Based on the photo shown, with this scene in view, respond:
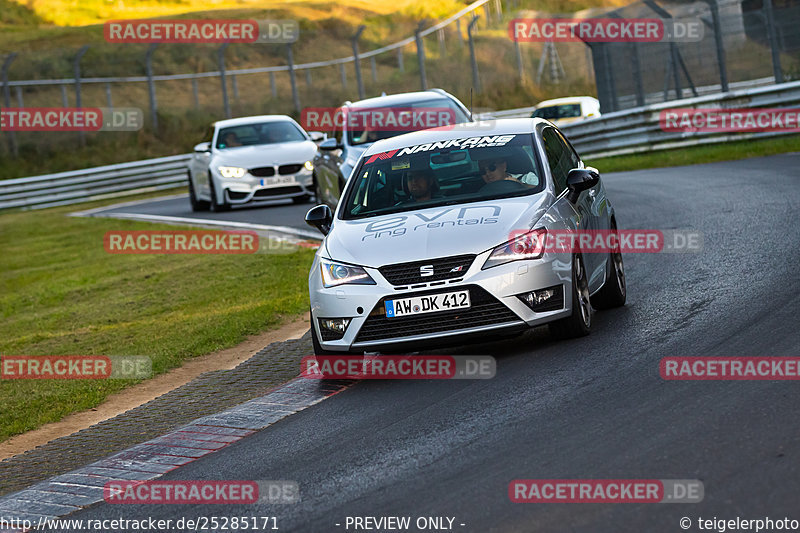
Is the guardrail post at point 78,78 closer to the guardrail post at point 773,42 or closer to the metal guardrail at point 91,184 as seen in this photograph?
the metal guardrail at point 91,184

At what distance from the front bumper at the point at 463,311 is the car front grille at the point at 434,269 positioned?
4 cm

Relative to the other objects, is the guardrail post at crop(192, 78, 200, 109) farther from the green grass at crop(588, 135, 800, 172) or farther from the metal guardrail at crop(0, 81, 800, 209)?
the green grass at crop(588, 135, 800, 172)

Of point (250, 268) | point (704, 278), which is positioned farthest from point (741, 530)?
point (250, 268)

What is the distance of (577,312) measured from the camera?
27.8ft

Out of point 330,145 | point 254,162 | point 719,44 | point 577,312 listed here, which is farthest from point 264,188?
point 577,312

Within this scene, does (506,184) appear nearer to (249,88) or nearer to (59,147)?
(59,147)

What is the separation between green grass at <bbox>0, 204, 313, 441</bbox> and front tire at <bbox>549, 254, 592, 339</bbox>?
3.61m

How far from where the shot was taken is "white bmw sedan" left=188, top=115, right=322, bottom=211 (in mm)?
22578

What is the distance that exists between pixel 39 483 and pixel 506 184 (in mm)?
3960

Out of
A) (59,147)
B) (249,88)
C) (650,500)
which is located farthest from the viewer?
(249,88)

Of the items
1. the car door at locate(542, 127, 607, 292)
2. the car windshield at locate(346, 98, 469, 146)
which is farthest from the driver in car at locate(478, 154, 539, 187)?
the car windshield at locate(346, 98, 469, 146)

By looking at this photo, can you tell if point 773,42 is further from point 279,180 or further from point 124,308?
point 124,308

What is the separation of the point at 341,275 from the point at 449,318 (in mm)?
844

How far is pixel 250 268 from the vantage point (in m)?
15.7
